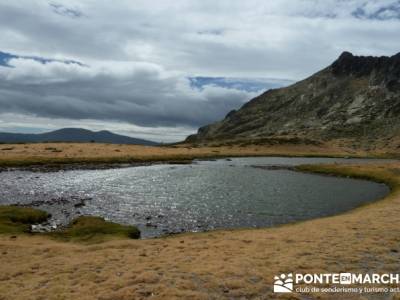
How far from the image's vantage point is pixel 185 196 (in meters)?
60.7

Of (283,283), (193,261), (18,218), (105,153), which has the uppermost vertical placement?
(105,153)

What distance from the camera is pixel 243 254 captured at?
26.6m

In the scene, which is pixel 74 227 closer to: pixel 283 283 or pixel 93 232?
pixel 93 232

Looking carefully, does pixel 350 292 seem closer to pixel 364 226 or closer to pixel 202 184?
pixel 364 226

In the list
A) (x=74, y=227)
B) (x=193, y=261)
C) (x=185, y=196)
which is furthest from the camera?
(x=185, y=196)

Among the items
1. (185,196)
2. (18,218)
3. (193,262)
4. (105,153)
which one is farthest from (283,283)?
(105,153)

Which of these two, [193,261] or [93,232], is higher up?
[193,261]

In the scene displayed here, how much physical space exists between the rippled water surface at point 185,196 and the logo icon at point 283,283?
19.5 metres

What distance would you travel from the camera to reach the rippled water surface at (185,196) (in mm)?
45438

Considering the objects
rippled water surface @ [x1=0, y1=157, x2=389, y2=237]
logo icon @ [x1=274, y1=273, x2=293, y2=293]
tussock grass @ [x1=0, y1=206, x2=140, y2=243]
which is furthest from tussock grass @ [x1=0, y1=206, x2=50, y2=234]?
logo icon @ [x1=274, y1=273, x2=293, y2=293]

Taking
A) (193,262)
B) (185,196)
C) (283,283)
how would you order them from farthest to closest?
(185,196)
(193,262)
(283,283)

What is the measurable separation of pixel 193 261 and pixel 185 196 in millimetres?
35644

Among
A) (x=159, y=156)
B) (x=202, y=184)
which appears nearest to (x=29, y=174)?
(x=202, y=184)

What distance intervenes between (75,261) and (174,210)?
24839 mm
